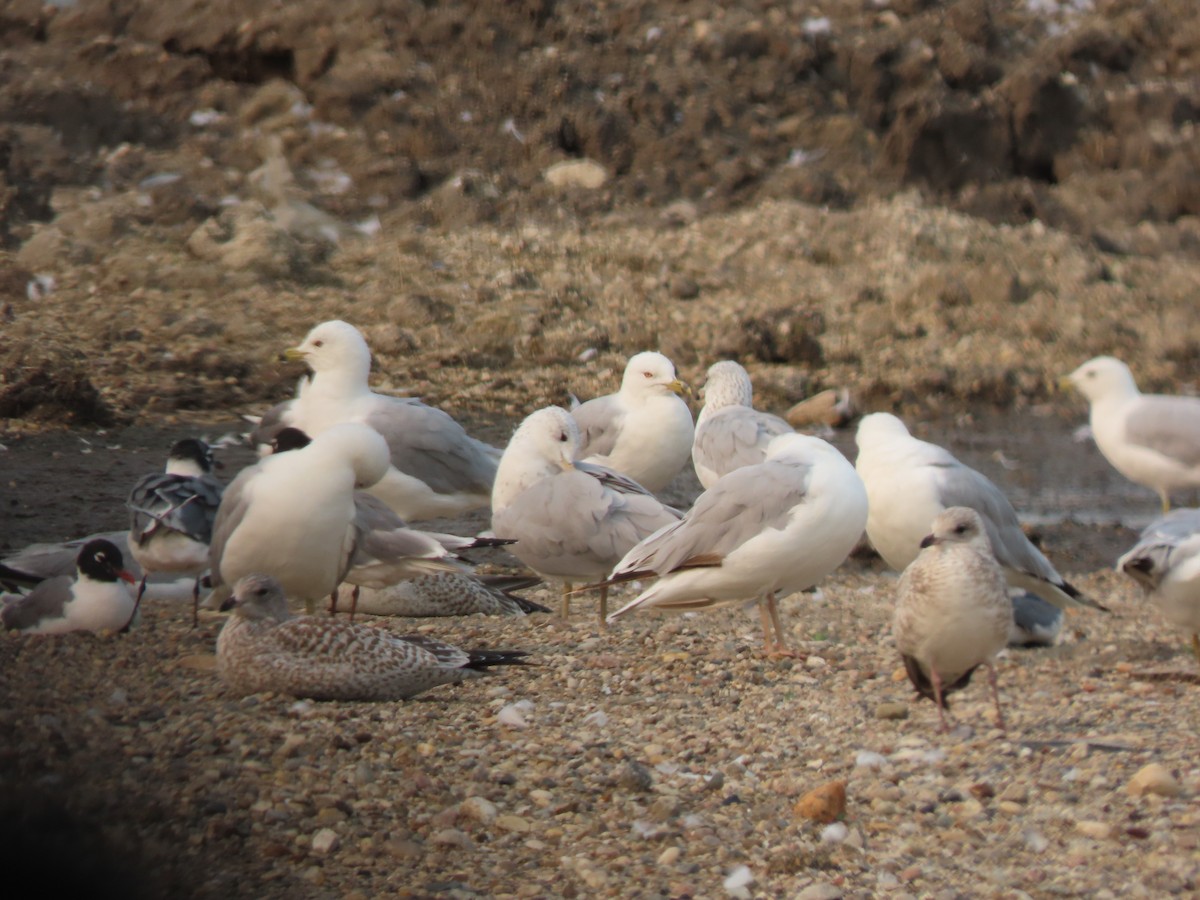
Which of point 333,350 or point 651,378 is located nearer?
point 651,378

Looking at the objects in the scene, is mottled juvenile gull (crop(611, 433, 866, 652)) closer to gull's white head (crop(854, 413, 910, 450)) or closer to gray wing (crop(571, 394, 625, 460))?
gull's white head (crop(854, 413, 910, 450))

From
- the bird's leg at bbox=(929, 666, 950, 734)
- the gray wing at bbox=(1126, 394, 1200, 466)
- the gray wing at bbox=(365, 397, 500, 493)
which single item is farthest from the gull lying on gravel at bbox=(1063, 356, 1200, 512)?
the bird's leg at bbox=(929, 666, 950, 734)

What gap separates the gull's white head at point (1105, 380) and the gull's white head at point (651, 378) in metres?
2.63

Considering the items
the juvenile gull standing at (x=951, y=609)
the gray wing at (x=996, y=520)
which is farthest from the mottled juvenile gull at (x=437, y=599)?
the juvenile gull standing at (x=951, y=609)

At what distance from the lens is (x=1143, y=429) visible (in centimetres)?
923

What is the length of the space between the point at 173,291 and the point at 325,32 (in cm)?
386

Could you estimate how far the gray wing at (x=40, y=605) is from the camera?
600cm

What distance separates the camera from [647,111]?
1542 cm

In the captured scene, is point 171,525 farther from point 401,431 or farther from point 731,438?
point 731,438

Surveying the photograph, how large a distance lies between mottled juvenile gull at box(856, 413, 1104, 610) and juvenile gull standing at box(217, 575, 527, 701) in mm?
2046

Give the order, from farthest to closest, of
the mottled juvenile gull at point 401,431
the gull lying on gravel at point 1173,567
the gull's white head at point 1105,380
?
1. the gull's white head at point 1105,380
2. the mottled juvenile gull at point 401,431
3. the gull lying on gravel at point 1173,567

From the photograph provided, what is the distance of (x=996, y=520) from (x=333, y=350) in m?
3.61

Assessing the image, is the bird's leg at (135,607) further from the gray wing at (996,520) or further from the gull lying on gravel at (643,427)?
the gray wing at (996,520)

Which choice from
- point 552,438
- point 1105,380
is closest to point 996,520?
point 552,438
